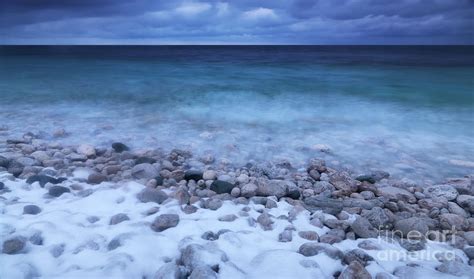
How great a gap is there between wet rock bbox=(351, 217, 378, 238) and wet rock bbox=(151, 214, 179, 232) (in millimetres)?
1408

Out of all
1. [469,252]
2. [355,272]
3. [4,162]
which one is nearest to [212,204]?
[355,272]

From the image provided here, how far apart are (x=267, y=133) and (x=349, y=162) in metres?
1.60

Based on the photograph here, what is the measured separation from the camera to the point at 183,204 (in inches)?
119

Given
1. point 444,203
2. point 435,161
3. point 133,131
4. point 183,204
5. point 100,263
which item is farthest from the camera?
point 133,131

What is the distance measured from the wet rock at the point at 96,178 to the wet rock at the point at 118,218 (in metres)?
0.87

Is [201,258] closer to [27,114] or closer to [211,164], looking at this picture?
[211,164]

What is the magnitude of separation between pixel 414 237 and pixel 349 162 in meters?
1.88

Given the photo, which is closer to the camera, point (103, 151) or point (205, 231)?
point (205, 231)

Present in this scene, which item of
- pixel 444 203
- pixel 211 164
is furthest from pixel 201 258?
pixel 444 203

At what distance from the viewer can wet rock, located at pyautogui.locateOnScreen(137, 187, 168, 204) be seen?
3059 mm

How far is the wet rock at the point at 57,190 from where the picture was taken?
311 cm

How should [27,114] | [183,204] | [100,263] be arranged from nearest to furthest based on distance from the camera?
1. [100,263]
2. [183,204]
3. [27,114]

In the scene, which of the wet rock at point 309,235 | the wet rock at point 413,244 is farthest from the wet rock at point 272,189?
the wet rock at point 413,244

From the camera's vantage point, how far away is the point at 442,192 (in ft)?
11.3
